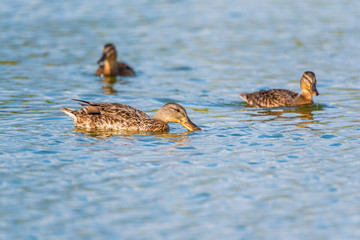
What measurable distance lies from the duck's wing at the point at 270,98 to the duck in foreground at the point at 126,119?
124 inches

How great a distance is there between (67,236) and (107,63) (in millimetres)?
11829

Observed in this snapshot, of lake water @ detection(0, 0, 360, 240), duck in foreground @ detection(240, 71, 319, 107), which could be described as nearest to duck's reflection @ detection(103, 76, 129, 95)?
lake water @ detection(0, 0, 360, 240)

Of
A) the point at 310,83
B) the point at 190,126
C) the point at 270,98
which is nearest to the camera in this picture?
the point at 190,126

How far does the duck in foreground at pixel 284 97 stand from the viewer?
14.8m

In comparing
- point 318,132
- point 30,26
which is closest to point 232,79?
point 318,132

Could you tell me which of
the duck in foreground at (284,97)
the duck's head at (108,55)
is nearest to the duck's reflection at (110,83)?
the duck's head at (108,55)

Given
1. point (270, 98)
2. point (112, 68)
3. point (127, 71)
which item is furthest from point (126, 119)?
point (112, 68)

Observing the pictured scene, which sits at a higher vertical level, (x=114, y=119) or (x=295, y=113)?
(x=114, y=119)

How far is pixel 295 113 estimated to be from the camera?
14.3 metres

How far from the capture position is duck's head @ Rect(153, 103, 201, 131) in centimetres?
1198

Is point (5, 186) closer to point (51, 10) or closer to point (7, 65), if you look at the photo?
point (7, 65)

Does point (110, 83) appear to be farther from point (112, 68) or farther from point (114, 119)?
point (114, 119)

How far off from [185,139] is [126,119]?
4.20 ft

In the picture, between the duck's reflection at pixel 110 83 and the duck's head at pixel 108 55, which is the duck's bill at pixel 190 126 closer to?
the duck's reflection at pixel 110 83
